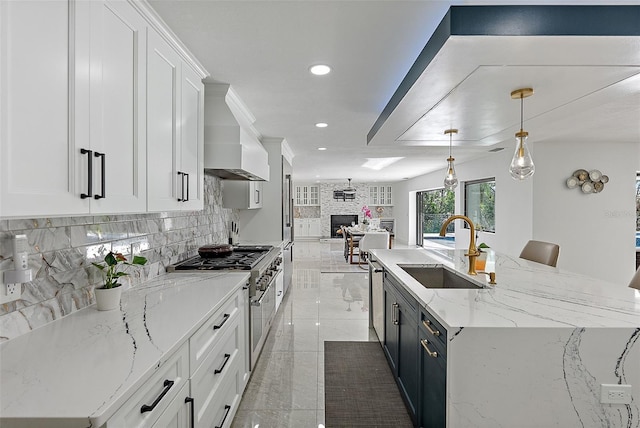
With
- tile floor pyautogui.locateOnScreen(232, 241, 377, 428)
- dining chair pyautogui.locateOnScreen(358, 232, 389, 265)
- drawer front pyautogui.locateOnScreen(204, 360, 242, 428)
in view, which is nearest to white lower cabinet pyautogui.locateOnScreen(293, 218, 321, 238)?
dining chair pyautogui.locateOnScreen(358, 232, 389, 265)

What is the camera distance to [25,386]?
0.96 meters

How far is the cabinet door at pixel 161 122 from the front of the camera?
176 cm

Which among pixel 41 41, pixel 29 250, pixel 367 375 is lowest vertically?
pixel 367 375

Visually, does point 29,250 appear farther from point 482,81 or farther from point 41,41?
point 482,81

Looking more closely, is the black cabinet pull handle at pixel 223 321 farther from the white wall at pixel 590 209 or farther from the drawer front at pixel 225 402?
the white wall at pixel 590 209

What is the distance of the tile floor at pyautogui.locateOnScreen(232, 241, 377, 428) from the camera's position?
7.63ft

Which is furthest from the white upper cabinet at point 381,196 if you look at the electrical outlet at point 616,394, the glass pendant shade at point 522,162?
the electrical outlet at point 616,394

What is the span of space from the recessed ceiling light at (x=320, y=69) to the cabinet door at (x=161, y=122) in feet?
3.12

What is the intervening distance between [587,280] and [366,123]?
2.77 metres

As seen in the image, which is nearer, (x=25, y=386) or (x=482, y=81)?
(x=25, y=386)

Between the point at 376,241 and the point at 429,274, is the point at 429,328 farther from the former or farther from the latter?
the point at 376,241

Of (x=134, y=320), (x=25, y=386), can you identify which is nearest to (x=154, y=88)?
(x=134, y=320)

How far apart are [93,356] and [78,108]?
0.87 m

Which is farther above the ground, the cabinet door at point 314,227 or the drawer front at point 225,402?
the cabinet door at point 314,227
